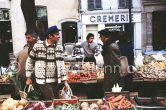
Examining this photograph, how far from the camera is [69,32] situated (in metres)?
22.3

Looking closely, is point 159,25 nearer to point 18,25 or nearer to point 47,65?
point 18,25

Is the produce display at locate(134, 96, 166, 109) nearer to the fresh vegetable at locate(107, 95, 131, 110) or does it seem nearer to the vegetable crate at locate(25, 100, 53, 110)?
the fresh vegetable at locate(107, 95, 131, 110)

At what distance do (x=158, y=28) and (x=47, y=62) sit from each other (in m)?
17.0

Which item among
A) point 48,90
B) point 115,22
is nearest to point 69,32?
point 115,22

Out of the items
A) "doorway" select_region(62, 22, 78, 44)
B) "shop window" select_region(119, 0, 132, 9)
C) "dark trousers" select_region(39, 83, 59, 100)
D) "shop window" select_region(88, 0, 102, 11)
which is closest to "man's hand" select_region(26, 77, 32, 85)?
"dark trousers" select_region(39, 83, 59, 100)

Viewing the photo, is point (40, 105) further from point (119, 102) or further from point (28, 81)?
point (119, 102)

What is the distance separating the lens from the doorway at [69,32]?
2211 cm

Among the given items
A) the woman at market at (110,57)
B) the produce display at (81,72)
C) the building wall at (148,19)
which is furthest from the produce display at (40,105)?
the building wall at (148,19)

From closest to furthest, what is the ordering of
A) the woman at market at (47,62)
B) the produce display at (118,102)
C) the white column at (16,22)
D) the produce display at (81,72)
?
the produce display at (118,102) < the woman at market at (47,62) < the produce display at (81,72) < the white column at (16,22)

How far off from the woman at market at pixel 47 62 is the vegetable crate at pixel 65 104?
50 centimetres

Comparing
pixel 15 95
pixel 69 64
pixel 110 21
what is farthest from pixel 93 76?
pixel 110 21

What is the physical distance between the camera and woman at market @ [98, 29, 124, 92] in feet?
22.4

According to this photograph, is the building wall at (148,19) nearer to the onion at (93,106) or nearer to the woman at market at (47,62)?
the woman at market at (47,62)

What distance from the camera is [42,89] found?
6129 millimetres
